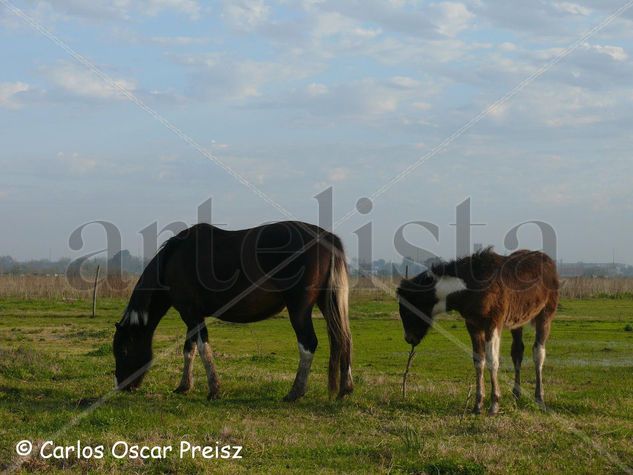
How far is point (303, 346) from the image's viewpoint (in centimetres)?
949

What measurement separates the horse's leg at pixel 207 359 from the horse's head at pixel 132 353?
87 centimetres

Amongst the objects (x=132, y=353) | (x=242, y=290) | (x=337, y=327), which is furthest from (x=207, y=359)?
(x=337, y=327)

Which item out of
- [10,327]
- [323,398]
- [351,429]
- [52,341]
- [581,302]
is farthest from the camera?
[581,302]

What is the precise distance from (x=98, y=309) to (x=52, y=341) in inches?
419

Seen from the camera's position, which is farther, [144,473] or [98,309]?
[98,309]

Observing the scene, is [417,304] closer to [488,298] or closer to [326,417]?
[488,298]

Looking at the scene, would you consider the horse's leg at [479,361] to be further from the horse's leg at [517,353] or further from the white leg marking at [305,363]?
the white leg marking at [305,363]

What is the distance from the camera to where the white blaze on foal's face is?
8906 millimetres

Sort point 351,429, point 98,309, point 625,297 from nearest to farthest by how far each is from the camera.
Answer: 1. point 351,429
2. point 98,309
3. point 625,297

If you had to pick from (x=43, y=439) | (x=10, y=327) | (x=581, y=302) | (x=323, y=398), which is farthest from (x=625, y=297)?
(x=43, y=439)

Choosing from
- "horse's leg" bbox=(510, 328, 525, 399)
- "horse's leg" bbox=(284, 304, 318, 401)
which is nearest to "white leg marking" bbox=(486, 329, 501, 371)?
"horse's leg" bbox=(510, 328, 525, 399)

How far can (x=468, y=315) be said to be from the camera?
8859 millimetres

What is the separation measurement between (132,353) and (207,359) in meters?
1.25

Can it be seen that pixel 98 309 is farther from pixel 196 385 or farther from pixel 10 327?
pixel 196 385
